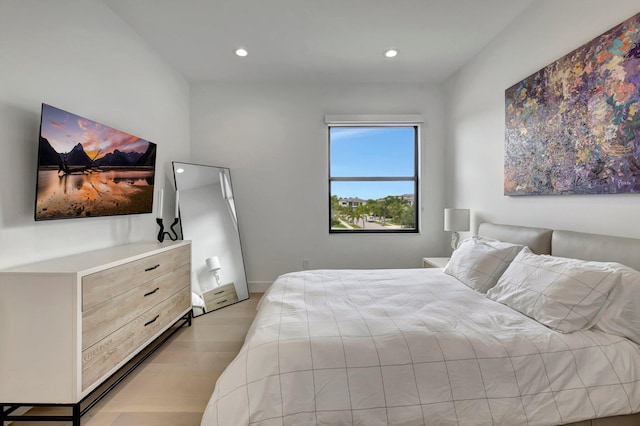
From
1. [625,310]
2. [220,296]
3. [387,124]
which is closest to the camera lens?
[625,310]

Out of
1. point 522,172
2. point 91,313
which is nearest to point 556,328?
point 522,172

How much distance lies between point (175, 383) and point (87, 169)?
5.14ft

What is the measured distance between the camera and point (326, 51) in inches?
121

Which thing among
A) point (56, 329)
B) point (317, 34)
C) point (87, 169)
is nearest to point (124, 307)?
point (56, 329)

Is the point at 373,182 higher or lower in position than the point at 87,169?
higher

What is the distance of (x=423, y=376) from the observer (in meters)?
1.22

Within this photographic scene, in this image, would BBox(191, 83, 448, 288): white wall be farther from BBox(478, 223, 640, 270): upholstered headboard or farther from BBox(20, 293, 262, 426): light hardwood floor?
BBox(478, 223, 640, 270): upholstered headboard

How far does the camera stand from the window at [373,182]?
4.05 metres

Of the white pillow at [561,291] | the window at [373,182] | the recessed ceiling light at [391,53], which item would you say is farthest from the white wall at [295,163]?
the white pillow at [561,291]

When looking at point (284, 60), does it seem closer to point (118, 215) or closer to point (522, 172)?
point (118, 215)

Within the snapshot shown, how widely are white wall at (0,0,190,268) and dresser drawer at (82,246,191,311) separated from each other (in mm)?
443

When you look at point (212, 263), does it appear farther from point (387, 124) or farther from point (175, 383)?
point (387, 124)

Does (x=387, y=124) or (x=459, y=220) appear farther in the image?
(x=387, y=124)

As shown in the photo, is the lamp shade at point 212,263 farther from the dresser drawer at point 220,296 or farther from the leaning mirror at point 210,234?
the dresser drawer at point 220,296
